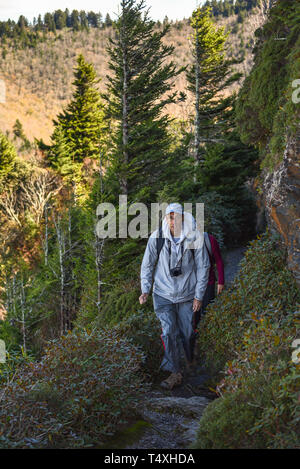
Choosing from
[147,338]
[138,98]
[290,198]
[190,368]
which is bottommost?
[190,368]

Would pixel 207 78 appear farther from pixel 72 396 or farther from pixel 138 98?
pixel 72 396

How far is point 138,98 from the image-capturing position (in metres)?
15.1

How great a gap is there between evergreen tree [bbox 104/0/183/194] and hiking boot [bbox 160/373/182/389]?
949 cm

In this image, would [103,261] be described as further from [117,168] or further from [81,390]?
[81,390]

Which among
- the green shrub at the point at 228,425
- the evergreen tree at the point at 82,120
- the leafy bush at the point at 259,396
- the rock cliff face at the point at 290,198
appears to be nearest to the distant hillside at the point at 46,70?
the evergreen tree at the point at 82,120

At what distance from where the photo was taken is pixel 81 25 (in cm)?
9162

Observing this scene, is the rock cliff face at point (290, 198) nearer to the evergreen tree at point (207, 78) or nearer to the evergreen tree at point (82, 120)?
the evergreen tree at point (207, 78)

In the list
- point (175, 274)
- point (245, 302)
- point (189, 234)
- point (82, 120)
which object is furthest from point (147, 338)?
point (82, 120)

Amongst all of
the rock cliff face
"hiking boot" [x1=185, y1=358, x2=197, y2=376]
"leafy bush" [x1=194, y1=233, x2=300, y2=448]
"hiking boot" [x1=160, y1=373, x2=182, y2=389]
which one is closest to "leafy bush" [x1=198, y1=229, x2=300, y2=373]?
"leafy bush" [x1=194, y1=233, x2=300, y2=448]

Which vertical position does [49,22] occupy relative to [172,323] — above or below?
above

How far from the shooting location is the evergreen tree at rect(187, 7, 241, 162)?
67.7 feet

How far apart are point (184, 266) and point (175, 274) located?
142 millimetres

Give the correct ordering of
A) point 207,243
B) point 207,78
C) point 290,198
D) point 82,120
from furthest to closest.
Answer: point 82,120, point 207,78, point 207,243, point 290,198

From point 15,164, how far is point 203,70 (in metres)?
15.1
